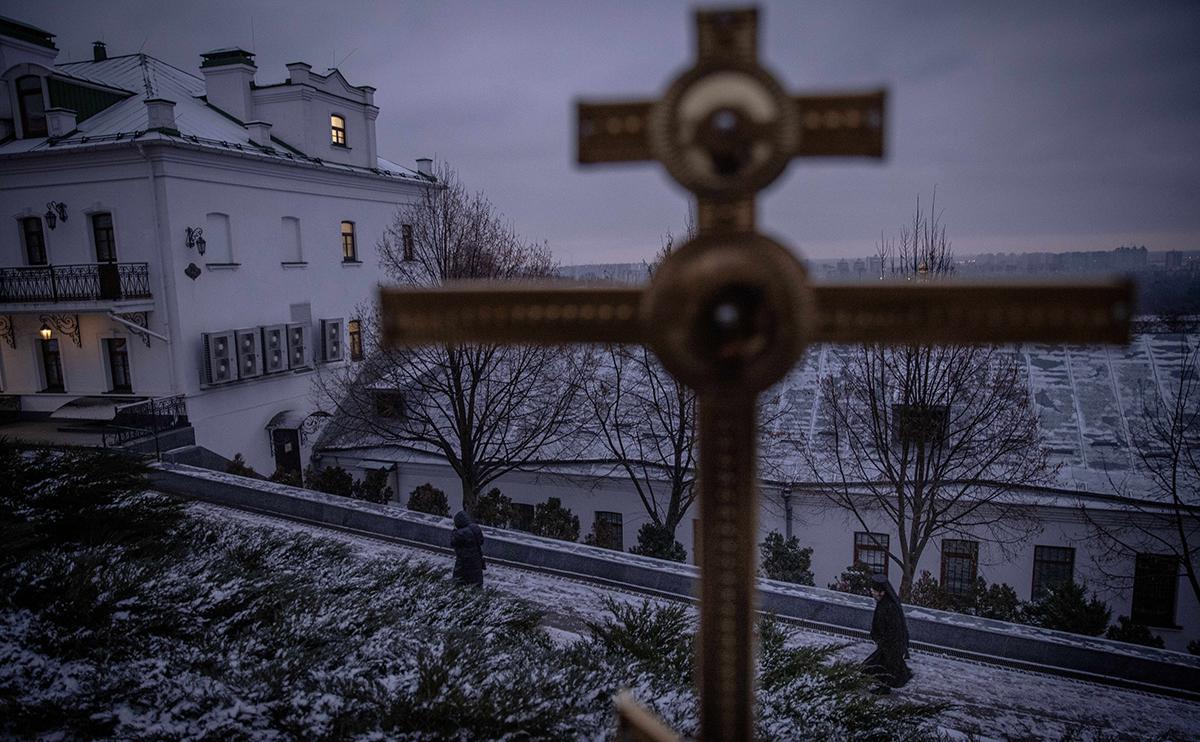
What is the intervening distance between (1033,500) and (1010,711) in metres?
9.05

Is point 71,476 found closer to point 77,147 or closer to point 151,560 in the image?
point 151,560

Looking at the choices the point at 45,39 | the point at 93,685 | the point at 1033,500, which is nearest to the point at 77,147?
the point at 45,39

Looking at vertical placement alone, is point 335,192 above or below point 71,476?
above

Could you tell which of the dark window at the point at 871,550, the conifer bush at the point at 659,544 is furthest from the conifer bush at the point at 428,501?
the dark window at the point at 871,550

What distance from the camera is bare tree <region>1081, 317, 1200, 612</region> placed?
48.8 feet

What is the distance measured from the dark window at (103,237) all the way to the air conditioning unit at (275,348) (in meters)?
4.75

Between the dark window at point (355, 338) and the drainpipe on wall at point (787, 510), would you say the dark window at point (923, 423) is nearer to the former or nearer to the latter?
the drainpipe on wall at point (787, 510)

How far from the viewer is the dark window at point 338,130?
89.6ft

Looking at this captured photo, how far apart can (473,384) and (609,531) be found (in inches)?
215

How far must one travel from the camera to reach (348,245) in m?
28.2

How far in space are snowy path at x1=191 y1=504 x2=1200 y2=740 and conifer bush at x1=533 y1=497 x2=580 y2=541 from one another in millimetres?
7322

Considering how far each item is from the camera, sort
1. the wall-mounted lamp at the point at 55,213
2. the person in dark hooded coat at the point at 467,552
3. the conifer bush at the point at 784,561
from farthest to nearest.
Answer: the wall-mounted lamp at the point at 55,213
the conifer bush at the point at 784,561
the person in dark hooded coat at the point at 467,552

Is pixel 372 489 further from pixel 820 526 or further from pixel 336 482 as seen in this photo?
pixel 820 526

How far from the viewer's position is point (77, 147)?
64.8ft
